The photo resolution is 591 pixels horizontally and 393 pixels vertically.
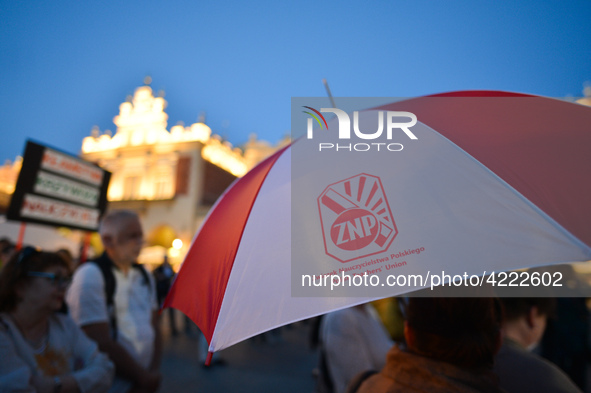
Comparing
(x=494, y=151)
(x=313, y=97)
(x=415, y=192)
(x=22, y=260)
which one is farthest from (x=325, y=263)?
A: (x=22, y=260)

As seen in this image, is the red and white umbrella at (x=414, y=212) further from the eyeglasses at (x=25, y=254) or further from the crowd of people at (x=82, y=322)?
the eyeglasses at (x=25, y=254)

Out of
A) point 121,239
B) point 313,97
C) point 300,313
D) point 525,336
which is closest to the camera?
point 300,313

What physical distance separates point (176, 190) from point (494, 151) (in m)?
22.1

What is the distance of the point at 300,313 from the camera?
942 millimetres

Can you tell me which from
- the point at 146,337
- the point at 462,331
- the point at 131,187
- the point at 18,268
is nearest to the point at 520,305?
the point at 462,331

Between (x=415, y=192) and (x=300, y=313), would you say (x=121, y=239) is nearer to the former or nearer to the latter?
(x=300, y=313)

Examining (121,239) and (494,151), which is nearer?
(494,151)

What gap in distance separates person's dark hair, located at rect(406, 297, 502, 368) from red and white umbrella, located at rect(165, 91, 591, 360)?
26cm

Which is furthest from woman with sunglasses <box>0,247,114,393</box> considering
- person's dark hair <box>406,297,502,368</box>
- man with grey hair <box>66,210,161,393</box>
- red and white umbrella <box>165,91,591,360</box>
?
person's dark hair <box>406,297,502,368</box>

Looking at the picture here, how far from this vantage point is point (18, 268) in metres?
1.82

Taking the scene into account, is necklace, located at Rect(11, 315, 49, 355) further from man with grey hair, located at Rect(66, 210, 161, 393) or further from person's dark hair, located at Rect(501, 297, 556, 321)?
person's dark hair, located at Rect(501, 297, 556, 321)

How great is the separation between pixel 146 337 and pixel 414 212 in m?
2.19

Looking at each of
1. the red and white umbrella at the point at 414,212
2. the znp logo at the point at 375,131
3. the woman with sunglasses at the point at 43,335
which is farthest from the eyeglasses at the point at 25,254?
the znp logo at the point at 375,131

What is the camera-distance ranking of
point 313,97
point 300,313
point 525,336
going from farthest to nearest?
point 525,336, point 313,97, point 300,313
